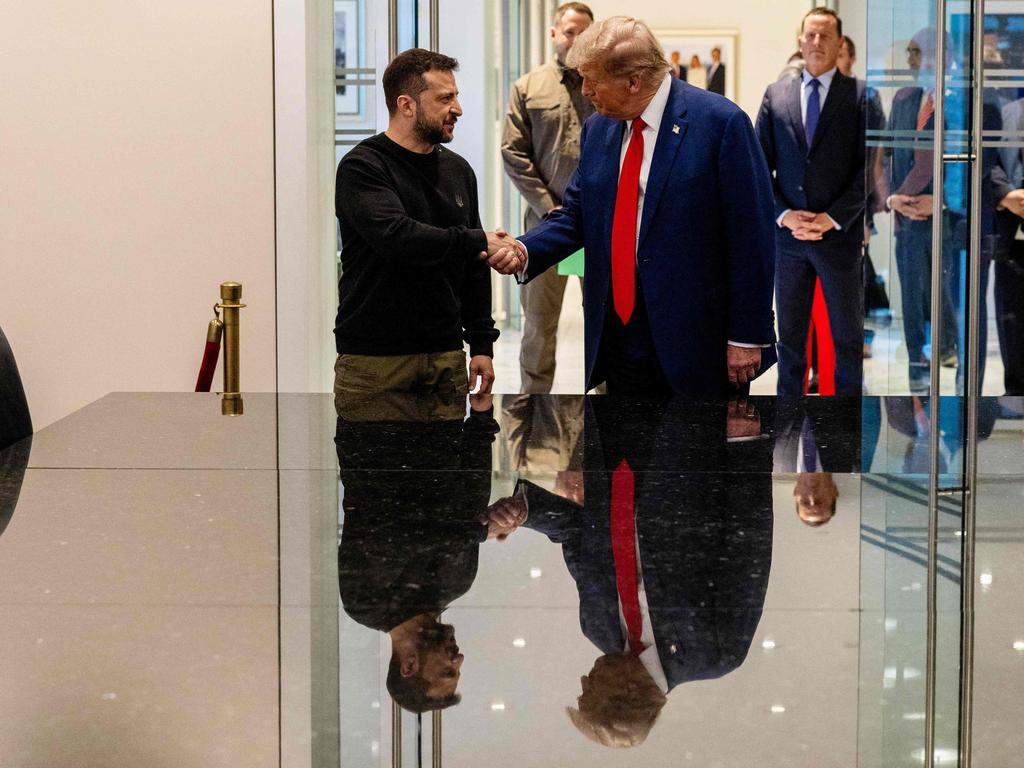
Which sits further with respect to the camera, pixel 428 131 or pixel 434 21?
pixel 434 21

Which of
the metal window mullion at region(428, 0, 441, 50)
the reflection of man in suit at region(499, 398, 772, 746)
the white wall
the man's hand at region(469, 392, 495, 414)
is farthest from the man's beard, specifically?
the metal window mullion at region(428, 0, 441, 50)

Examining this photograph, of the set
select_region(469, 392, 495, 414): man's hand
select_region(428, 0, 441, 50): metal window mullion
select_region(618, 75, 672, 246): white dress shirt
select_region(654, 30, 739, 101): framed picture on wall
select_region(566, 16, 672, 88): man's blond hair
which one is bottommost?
select_region(469, 392, 495, 414): man's hand

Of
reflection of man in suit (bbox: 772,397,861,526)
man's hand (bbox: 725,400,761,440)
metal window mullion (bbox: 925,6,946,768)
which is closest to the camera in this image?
metal window mullion (bbox: 925,6,946,768)

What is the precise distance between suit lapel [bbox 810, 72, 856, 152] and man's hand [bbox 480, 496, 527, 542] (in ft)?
14.6

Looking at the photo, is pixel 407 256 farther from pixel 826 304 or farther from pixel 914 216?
pixel 826 304

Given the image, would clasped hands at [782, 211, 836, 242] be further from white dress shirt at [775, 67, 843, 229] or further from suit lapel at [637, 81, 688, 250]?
suit lapel at [637, 81, 688, 250]

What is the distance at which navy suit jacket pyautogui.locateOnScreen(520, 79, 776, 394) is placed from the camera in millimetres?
3400

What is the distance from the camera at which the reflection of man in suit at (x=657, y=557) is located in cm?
112

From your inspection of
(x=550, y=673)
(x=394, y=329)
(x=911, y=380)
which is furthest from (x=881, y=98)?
(x=550, y=673)

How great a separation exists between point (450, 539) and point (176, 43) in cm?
453

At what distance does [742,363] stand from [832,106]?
111 inches

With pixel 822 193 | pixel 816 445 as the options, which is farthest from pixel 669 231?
pixel 822 193

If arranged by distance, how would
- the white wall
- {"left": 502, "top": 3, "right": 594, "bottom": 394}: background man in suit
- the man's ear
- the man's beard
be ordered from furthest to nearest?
1. {"left": 502, "top": 3, "right": 594, "bottom": 394}: background man in suit
2. the white wall
3. the man's beard
4. the man's ear

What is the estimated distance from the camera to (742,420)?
96.0 inches
